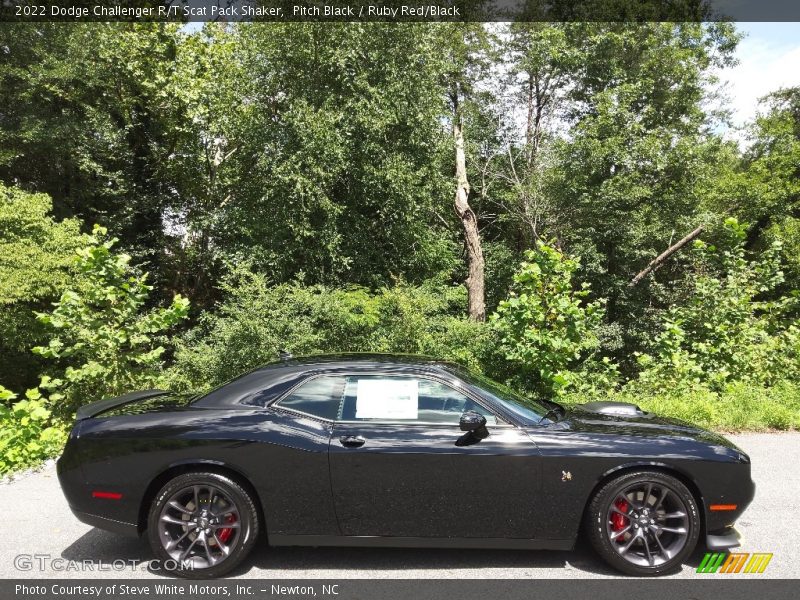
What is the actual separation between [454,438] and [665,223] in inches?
642

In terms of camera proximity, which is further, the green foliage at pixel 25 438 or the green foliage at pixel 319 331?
the green foliage at pixel 319 331

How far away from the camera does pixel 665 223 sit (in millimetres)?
17875

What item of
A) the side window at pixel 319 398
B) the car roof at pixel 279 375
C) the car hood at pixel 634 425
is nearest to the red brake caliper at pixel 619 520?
the car hood at pixel 634 425

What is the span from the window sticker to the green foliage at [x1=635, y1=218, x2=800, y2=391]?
21.4 feet

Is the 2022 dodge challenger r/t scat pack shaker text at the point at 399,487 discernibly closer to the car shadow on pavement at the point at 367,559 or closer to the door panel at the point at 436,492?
the door panel at the point at 436,492

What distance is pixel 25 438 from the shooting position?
21.8ft

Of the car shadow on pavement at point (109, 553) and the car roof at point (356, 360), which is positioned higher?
the car roof at point (356, 360)

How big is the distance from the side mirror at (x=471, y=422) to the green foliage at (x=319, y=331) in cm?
558

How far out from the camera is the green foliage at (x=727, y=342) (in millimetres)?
9562

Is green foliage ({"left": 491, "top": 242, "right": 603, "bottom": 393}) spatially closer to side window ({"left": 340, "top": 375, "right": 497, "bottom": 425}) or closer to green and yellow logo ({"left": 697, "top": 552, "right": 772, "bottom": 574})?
green and yellow logo ({"left": 697, "top": 552, "right": 772, "bottom": 574})

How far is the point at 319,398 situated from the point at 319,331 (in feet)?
20.0

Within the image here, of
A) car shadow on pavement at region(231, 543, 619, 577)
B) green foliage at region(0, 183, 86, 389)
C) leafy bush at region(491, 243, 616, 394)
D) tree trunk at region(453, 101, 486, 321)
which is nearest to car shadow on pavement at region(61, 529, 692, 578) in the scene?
car shadow on pavement at region(231, 543, 619, 577)

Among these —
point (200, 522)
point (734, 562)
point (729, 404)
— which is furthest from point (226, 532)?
point (729, 404)
